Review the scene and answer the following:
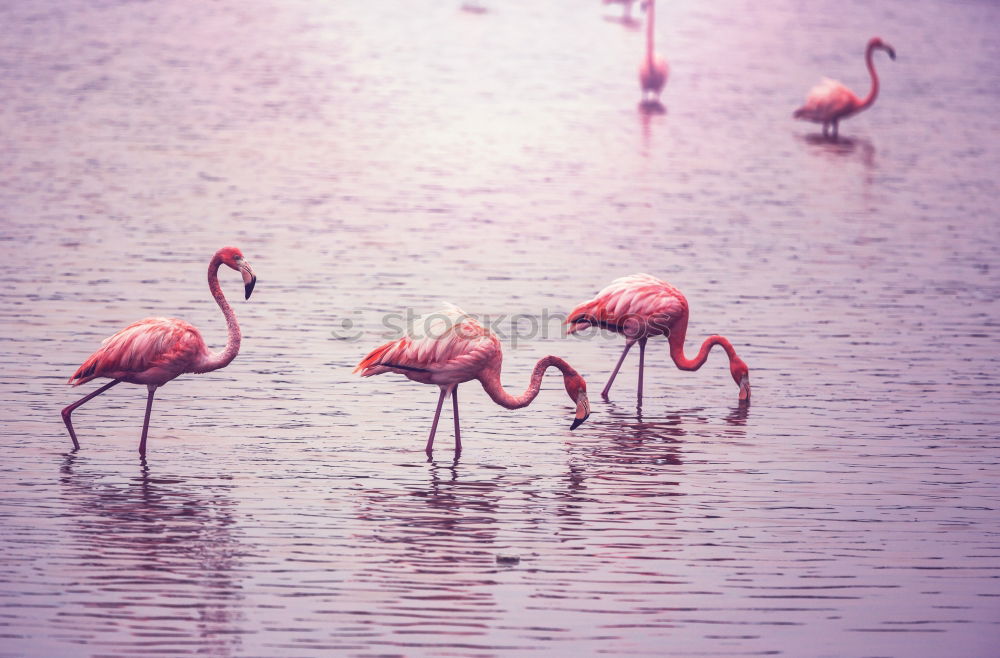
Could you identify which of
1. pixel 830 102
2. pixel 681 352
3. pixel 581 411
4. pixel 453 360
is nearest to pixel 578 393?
pixel 581 411

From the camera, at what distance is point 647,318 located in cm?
983

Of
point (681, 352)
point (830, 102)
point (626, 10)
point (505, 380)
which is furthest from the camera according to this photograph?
point (626, 10)

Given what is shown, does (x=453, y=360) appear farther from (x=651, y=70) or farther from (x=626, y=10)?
(x=626, y=10)

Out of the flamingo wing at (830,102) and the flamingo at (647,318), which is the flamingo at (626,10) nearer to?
the flamingo wing at (830,102)

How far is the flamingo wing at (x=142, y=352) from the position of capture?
8078 mm

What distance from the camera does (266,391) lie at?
9656mm

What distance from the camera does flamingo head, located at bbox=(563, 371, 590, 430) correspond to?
8346 mm

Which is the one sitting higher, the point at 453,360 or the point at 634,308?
the point at 634,308

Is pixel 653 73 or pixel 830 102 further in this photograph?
pixel 653 73

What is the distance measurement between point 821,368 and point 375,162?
9471mm

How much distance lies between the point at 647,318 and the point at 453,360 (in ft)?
6.41

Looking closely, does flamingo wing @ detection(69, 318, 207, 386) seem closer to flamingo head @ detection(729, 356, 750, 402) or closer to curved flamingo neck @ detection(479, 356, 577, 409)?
curved flamingo neck @ detection(479, 356, 577, 409)

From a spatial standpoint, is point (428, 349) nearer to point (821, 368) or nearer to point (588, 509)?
point (588, 509)

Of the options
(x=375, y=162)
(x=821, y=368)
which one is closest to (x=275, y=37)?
(x=375, y=162)
